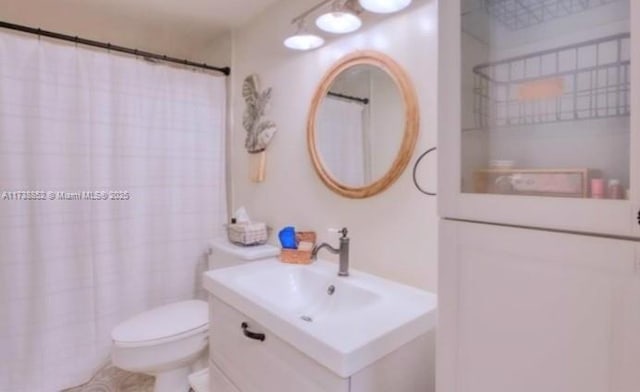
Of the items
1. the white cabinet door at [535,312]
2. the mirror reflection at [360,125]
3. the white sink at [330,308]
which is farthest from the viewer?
the mirror reflection at [360,125]

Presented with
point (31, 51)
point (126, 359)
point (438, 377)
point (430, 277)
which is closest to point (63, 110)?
point (31, 51)

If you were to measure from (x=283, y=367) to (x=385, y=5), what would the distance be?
51.7 inches

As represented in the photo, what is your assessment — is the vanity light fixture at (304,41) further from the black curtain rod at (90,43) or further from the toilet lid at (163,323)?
the toilet lid at (163,323)

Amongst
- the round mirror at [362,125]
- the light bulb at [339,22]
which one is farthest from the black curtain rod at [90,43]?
the light bulb at [339,22]

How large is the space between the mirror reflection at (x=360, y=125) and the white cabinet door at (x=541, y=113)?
62 centimetres

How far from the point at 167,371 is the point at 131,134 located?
1379 millimetres

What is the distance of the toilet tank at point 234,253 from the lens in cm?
179

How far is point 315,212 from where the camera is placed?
5.85 feet

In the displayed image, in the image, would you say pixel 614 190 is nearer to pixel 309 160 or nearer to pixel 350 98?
pixel 350 98

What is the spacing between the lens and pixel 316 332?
2.94 ft

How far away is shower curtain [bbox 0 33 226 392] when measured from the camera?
1808mm

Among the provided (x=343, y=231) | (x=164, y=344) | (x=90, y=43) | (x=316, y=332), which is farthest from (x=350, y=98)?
(x=90, y=43)

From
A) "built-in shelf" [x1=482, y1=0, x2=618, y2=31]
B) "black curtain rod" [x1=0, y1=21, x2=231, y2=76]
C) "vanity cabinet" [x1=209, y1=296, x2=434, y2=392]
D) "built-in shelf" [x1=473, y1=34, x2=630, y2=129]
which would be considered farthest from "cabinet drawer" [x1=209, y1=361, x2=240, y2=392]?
"black curtain rod" [x1=0, y1=21, x2=231, y2=76]

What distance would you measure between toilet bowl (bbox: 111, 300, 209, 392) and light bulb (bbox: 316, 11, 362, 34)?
1.54 meters
